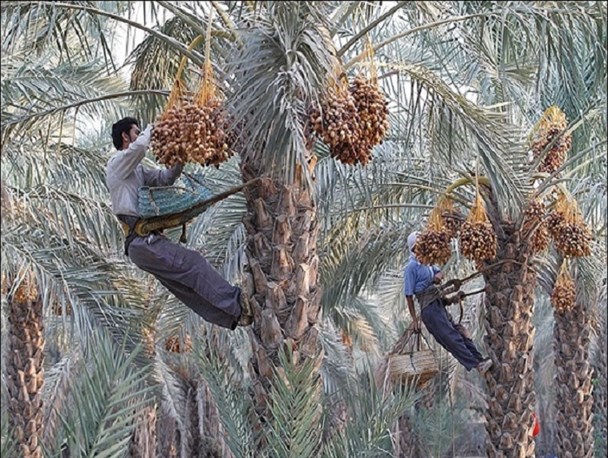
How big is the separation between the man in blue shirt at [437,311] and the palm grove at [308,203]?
0.22 metres

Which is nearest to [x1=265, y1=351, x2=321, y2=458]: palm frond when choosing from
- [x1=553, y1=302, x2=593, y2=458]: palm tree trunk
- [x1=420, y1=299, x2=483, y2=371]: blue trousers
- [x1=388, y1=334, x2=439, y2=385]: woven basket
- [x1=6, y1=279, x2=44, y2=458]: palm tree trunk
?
[x1=388, y1=334, x2=439, y2=385]: woven basket

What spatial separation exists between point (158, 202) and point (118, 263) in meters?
4.28

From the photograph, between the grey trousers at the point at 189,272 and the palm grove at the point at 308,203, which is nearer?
the palm grove at the point at 308,203

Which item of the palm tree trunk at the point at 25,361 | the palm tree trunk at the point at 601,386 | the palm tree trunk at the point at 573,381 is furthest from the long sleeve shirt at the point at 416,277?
the palm tree trunk at the point at 601,386

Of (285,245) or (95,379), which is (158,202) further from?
(95,379)

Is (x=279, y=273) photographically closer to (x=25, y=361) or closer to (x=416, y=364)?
(x=416, y=364)

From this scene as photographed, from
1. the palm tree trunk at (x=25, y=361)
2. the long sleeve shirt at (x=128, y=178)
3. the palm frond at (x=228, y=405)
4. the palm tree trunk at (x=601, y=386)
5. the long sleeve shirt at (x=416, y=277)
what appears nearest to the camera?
the palm frond at (x=228, y=405)

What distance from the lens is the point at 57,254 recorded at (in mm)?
9836

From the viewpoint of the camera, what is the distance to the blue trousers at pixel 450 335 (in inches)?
380

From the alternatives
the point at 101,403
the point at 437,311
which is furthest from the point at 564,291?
the point at 101,403

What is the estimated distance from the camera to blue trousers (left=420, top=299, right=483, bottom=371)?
9.66 meters

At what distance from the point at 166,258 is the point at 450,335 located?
4.14 m

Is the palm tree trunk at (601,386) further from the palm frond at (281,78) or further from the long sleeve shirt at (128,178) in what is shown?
the palm frond at (281,78)

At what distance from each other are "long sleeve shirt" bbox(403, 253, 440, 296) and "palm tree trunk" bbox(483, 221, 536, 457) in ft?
2.31
